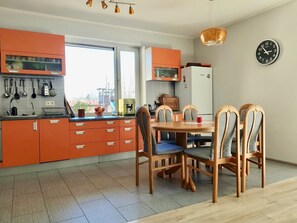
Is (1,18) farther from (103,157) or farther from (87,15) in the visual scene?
(103,157)

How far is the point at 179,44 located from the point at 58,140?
3.45 metres

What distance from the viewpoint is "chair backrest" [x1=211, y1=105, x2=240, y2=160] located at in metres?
2.31

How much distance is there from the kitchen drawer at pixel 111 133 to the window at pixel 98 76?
693 millimetres

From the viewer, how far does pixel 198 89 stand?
4.93 meters

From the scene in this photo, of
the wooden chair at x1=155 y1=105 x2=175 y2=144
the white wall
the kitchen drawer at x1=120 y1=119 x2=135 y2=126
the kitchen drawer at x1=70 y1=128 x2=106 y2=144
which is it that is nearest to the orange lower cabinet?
the kitchen drawer at x1=70 y1=128 x2=106 y2=144

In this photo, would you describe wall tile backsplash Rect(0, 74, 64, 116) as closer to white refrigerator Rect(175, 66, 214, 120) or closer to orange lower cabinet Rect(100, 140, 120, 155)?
orange lower cabinet Rect(100, 140, 120, 155)

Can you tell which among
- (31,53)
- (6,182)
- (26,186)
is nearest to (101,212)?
(26,186)

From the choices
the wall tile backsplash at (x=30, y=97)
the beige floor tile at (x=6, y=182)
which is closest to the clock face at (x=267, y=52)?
the wall tile backsplash at (x=30, y=97)

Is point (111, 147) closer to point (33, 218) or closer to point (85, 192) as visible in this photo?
point (85, 192)

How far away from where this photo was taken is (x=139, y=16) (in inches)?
161

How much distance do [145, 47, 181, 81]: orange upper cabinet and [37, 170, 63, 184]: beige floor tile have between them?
2.55m

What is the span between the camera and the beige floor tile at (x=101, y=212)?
79.6 inches

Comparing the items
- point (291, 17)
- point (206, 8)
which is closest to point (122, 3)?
point (206, 8)

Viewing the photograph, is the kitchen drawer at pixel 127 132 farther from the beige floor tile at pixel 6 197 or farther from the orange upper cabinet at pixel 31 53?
the beige floor tile at pixel 6 197
